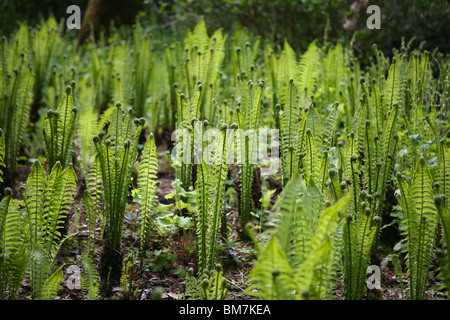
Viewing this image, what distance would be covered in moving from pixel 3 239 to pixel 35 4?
892cm

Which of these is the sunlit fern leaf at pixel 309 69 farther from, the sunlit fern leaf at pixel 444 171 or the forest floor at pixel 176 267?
the sunlit fern leaf at pixel 444 171

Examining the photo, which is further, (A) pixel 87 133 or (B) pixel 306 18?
(B) pixel 306 18

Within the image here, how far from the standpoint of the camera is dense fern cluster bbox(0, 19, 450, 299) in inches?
62.8

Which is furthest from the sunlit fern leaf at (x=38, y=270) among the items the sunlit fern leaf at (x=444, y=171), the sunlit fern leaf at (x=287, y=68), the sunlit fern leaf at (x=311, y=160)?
the sunlit fern leaf at (x=287, y=68)

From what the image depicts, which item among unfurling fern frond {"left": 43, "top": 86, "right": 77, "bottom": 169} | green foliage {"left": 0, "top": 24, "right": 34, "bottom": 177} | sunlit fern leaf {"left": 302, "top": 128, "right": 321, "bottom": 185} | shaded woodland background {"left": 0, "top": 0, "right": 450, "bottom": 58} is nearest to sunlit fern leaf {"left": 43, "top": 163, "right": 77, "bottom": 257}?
unfurling fern frond {"left": 43, "top": 86, "right": 77, "bottom": 169}

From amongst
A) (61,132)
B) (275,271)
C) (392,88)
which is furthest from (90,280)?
(392,88)

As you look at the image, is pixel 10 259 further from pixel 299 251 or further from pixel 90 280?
pixel 299 251

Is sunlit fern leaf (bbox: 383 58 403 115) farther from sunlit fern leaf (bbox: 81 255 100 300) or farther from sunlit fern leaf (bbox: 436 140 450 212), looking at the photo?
sunlit fern leaf (bbox: 81 255 100 300)

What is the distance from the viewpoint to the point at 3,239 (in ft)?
5.81

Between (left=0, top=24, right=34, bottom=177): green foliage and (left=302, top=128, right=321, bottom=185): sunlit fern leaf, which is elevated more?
(left=0, top=24, right=34, bottom=177): green foliage

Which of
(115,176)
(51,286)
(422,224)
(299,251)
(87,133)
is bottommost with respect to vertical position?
(51,286)

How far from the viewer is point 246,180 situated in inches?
93.4
